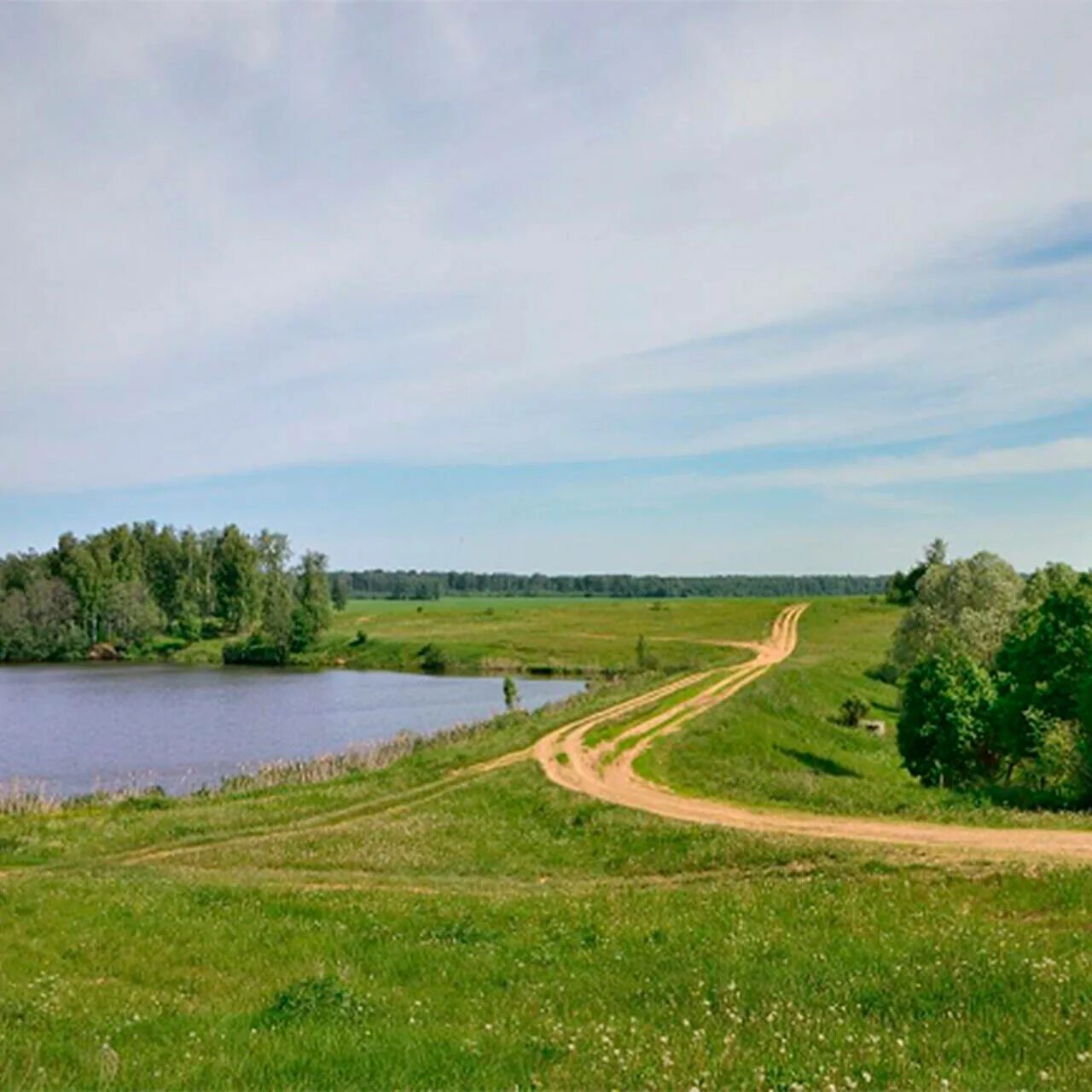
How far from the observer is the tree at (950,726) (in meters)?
47.1

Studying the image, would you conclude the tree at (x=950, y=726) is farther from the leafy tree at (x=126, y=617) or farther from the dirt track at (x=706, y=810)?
the leafy tree at (x=126, y=617)

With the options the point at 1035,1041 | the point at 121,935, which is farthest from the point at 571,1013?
the point at 121,935

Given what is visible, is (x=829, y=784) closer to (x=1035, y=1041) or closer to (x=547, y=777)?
(x=547, y=777)

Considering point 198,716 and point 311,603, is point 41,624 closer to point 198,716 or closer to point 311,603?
point 311,603

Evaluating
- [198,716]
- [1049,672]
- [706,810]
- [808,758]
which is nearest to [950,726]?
[1049,672]

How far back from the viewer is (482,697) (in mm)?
111000

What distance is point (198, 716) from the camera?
303 feet

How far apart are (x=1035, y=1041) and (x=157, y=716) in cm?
9166

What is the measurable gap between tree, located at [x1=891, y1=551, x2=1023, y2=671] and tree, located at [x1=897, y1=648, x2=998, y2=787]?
16.6m

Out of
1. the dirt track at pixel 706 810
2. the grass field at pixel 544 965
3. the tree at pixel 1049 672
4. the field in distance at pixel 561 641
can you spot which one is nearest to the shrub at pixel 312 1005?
the grass field at pixel 544 965

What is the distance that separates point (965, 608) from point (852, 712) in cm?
1224

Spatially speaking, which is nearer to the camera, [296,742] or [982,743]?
[982,743]

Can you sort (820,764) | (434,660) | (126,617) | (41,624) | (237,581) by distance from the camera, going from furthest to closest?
(237,581)
(126,617)
(41,624)
(434,660)
(820,764)

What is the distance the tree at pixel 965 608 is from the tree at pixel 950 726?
1655 cm
